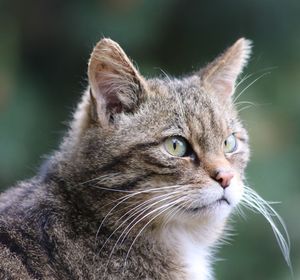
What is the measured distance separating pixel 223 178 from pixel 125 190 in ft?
1.40

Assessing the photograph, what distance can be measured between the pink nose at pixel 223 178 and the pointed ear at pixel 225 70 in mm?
580

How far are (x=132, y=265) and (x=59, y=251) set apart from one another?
1.08 feet

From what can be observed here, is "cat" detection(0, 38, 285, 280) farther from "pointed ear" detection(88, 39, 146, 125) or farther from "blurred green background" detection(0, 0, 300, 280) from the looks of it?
"blurred green background" detection(0, 0, 300, 280)

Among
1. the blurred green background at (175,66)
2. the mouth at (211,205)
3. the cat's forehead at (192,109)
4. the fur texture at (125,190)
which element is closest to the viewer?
the fur texture at (125,190)

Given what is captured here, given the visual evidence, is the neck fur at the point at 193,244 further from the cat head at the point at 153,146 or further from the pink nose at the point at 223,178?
the pink nose at the point at 223,178

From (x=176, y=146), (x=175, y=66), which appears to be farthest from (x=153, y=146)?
(x=175, y=66)

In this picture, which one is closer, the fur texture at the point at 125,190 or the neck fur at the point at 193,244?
the fur texture at the point at 125,190

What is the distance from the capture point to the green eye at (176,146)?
11.4 feet

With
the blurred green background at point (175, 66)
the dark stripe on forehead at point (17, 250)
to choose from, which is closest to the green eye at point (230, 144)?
the dark stripe on forehead at point (17, 250)

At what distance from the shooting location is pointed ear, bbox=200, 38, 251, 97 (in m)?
3.92

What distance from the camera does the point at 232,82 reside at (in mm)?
4039

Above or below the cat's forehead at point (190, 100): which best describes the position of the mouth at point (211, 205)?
below

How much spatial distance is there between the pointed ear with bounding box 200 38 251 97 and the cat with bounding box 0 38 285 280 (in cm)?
24

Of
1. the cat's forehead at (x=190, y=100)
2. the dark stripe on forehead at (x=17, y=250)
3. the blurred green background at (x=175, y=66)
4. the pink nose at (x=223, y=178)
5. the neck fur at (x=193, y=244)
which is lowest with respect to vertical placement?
the dark stripe on forehead at (x=17, y=250)
